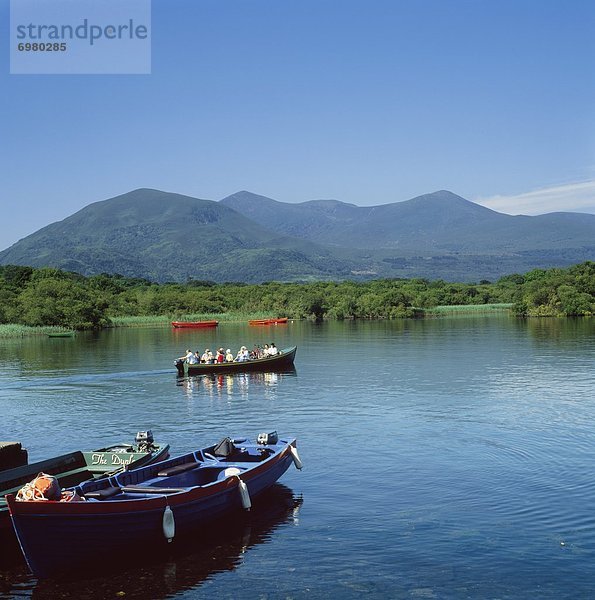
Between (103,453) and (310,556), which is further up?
(103,453)

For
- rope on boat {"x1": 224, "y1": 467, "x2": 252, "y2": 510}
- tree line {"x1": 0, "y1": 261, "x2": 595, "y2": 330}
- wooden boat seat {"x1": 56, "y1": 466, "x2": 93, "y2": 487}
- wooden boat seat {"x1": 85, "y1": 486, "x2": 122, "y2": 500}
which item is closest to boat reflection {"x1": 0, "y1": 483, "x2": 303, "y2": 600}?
rope on boat {"x1": 224, "y1": 467, "x2": 252, "y2": 510}

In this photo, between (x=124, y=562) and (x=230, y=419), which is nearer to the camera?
(x=124, y=562)

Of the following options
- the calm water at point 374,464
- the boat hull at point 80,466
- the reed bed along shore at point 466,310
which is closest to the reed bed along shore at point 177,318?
the reed bed along shore at point 466,310

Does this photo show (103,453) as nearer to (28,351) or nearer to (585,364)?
(585,364)

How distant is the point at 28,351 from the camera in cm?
7744

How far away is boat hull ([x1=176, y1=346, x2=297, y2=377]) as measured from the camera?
5362 centimetres

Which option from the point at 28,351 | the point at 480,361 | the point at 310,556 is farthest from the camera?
the point at 28,351

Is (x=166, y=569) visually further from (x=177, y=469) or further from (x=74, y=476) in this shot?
(x=74, y=476)

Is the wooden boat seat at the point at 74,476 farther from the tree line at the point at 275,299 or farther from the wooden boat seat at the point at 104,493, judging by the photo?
the tree line at the point at 275,299

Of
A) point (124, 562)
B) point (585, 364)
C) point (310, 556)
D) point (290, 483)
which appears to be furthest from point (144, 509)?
point (585, 364)

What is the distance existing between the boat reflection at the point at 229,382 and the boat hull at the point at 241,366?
357mm

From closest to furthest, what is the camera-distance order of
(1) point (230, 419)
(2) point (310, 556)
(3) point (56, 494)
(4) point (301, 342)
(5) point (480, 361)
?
(3) point (56, 494)
(2) point (310, 556)
(1) point (230, 419)
(5) point (480, 361)
(4) point (301, 342)

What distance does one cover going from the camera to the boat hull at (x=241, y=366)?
176 ft

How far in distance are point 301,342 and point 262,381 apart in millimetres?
33935
